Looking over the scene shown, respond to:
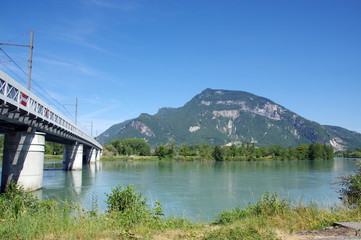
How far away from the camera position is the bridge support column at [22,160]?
25.7 m

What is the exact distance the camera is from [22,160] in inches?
1034

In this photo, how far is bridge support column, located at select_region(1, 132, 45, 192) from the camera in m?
25.7

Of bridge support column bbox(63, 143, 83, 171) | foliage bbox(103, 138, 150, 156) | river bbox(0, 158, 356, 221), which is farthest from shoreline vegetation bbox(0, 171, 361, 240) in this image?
foliage bbox(103, 138, 150, 156)

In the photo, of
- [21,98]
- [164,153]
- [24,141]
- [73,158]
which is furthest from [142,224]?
[164,153]

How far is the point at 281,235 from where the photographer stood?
7.96m

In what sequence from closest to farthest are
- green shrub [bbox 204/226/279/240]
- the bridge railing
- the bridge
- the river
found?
1. green shrub [bbox 204/226/279/240]
2. the bridge railing
3. the river
4. the bridge

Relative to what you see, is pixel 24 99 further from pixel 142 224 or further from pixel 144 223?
pixel 142 224

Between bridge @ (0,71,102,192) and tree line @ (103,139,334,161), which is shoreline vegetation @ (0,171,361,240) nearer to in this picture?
bridge @ (0,71,102,192)

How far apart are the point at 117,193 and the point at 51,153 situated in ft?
419

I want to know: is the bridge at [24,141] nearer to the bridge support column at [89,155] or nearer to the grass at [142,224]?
the grass at [142,224]

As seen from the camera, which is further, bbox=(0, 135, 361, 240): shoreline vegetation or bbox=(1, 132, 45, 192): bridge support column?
bbox=(1, 132, 45, 192): bridge support column

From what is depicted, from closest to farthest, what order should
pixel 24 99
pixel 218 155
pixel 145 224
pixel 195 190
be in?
1. pixel 145 224
2. pixel 24 99
3. pixel 195 190
4. pixel 218 155

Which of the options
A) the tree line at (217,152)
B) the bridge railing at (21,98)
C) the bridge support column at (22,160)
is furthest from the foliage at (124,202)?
the tree line at (217,152)

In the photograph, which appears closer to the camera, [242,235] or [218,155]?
[242,235]
